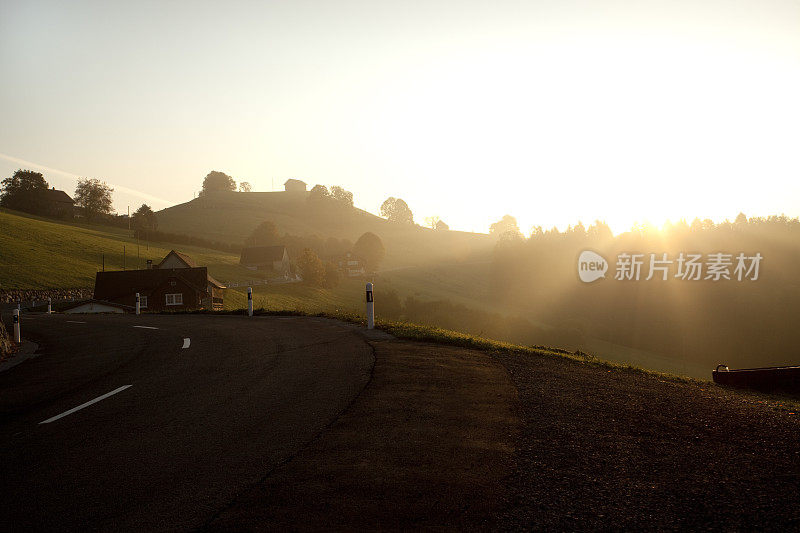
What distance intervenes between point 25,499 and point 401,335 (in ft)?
27.5

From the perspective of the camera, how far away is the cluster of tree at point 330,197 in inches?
7402

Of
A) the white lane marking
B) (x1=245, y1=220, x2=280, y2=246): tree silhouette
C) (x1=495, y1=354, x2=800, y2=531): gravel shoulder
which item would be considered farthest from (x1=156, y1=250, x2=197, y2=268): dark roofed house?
(x1=495, y1=354, x2=800, y2=531): gravel shoulder

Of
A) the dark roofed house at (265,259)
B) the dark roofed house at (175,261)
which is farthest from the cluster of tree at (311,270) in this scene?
the dark roofed house at (265,259)

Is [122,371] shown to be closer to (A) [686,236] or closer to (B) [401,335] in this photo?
(B) [401,335]

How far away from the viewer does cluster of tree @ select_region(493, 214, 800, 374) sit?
64.8 m

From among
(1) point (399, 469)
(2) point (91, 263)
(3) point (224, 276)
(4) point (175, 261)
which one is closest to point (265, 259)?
(3) point (224, 276)

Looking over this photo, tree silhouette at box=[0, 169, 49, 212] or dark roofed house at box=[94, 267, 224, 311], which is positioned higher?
tree silhouette at box=[0, 169, 49, 212]

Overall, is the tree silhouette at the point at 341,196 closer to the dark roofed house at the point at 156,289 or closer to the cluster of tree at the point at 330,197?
the cluster of tree at the point at 330,197

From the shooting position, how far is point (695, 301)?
68.4m

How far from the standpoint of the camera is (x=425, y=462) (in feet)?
13.7

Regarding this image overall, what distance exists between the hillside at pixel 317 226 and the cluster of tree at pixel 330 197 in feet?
4.11

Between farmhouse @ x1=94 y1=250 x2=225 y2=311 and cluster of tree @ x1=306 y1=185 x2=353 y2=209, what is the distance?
420 ft

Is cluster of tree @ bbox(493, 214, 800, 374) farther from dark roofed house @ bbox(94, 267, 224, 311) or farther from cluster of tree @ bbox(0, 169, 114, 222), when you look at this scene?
cluster of tree @ bbox(0, 169, 114, 222)

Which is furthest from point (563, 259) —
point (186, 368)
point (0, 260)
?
point (186, 368)
